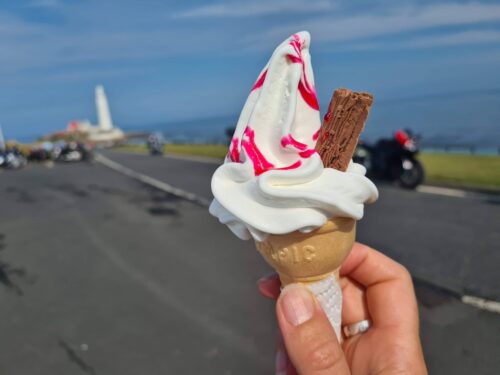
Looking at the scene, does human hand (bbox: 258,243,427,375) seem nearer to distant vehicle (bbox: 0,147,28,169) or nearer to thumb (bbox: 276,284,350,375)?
thumb (bbox: 276,284,350,375)

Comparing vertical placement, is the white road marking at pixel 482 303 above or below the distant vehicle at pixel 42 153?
above

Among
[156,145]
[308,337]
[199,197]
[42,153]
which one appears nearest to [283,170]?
[308,337]

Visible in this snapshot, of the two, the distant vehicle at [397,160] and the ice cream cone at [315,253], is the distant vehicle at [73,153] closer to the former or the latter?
the distant vehicle at [397,160]

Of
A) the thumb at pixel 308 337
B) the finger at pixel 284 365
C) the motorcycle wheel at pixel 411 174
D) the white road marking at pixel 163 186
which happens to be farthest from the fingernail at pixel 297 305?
the motorcycle wheel at pixel 411 174

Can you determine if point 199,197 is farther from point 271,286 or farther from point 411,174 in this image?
point 271,286

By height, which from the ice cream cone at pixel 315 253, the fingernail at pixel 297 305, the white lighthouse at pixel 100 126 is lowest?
the white lighthouse at pixel 100 126

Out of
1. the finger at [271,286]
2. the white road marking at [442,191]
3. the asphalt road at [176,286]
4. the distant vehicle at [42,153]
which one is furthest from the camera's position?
the distant vehicle at [42,153]
